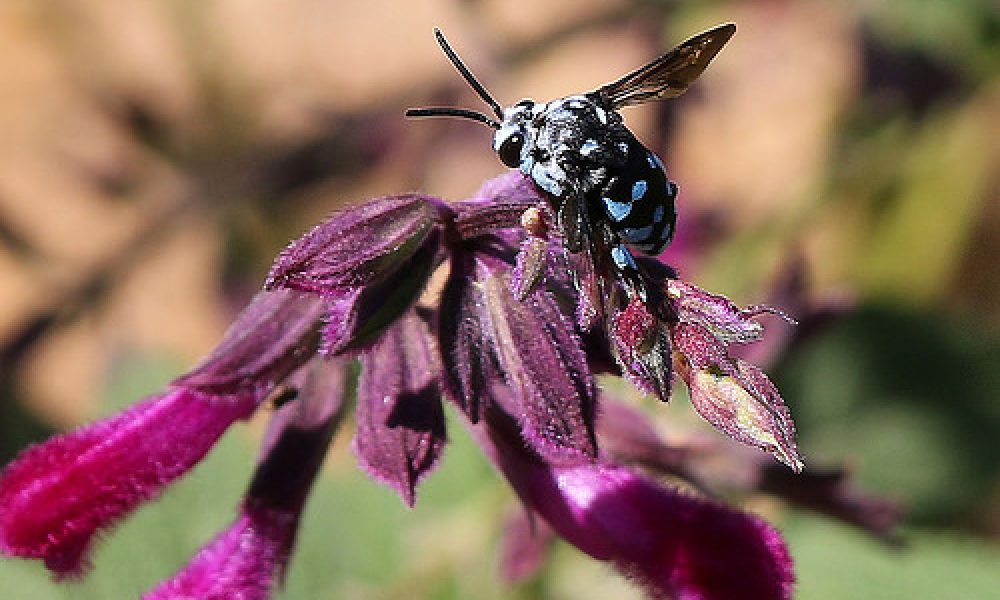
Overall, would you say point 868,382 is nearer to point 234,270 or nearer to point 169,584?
point 234,270

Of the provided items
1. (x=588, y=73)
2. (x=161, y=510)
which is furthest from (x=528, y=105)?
(x=588, y=73)

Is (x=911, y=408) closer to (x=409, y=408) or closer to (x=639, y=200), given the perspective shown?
(x=409, y=408)

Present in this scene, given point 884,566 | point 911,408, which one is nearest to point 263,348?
point 884,566

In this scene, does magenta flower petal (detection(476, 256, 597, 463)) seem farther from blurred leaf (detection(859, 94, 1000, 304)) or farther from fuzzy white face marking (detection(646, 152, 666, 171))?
blurred leaf (detection(859, 94, 1000, 304))

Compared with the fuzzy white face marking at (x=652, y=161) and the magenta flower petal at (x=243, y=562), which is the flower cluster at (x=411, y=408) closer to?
the magenta flower petal at (x=243, y=562)

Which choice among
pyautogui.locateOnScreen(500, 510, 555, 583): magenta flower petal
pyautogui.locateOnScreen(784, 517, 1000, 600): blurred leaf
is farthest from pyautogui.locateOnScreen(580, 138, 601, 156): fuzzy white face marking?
pyautogui.locateOnScreen(784, 517, 1000, 600): blurred leaf

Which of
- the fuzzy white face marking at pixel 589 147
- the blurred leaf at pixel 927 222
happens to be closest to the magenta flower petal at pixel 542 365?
the fuzzy white face marking at pixel 589 147
